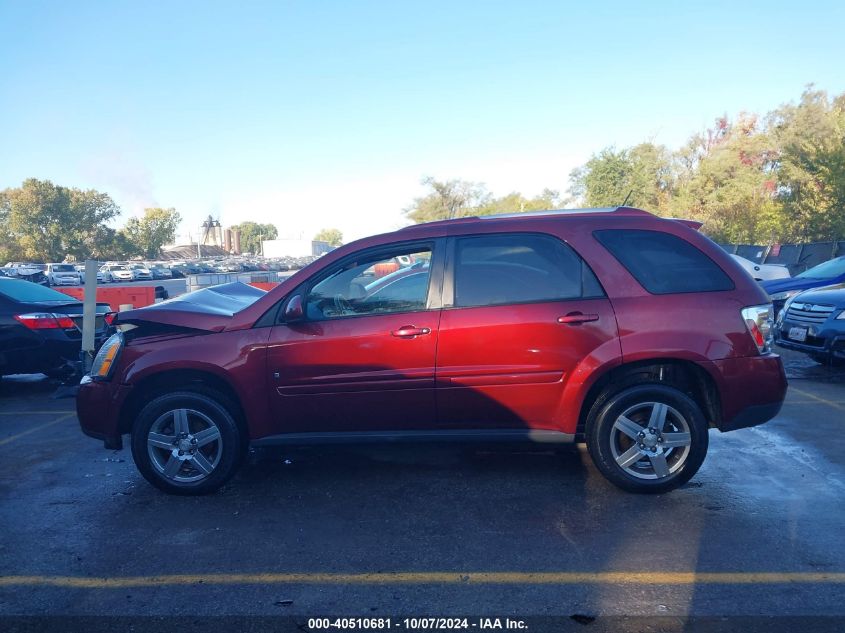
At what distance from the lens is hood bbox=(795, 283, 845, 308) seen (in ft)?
24.2

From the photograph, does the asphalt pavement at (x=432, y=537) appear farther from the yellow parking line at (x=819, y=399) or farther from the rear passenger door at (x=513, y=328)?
the yellow parking line at (x=819, y=399)

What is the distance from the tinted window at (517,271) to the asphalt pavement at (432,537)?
4.46 ft

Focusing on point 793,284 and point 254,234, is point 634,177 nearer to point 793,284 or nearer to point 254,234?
point 793,284

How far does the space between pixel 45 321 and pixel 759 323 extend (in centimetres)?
747

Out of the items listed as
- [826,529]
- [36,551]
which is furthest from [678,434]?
[36,551]

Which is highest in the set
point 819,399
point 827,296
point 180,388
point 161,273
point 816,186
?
point 816,186

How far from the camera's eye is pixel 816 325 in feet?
24.4

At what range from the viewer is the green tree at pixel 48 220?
82312mm

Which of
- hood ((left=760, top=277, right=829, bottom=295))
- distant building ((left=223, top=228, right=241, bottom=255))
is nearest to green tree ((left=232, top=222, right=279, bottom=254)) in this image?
distant building ((left=223, top=228, right=241, bottom=255))

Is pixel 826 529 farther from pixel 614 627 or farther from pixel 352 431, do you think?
pixel 352 431

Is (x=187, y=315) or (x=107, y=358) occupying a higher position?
(x=187, y=315)

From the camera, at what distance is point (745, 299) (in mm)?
3980

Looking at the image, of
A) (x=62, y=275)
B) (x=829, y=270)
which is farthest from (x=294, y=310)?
(x=62, y=275)

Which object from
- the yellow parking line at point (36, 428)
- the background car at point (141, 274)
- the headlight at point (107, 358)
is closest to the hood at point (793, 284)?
the headlight at point (107, 358)
